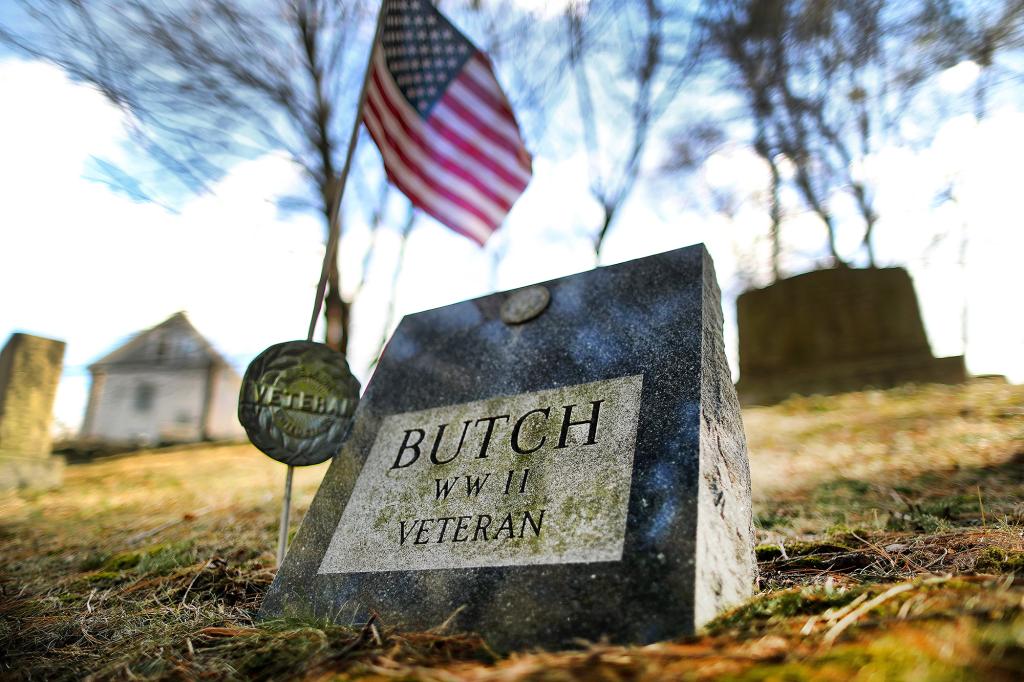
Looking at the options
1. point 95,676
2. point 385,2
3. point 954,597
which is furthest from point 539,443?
point 385,2

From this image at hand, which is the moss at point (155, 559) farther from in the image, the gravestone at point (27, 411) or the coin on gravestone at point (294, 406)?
the gravestone at point (27, 411)

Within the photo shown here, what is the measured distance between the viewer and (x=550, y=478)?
1870mm

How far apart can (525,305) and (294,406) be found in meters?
0.99

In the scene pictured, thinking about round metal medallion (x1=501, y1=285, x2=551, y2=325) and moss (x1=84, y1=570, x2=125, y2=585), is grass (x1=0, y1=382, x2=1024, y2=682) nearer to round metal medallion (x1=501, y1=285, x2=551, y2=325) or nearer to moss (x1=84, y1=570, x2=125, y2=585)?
moss (x1=84, y1=570, x2=125, y2=585)

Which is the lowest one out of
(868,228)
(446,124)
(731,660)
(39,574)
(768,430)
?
(39,574)

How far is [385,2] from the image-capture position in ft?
A: 12.1

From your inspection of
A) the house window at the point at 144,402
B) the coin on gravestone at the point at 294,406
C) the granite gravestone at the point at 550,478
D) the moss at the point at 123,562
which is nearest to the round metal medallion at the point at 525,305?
the granite gravestone at the point at 550,478

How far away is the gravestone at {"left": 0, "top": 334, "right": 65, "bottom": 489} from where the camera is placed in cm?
662

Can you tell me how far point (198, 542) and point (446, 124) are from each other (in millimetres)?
2653

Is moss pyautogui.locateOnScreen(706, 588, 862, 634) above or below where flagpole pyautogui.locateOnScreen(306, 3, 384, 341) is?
below

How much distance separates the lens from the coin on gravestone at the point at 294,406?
2541mm

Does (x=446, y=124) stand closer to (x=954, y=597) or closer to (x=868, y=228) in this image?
(x=954, y=597)

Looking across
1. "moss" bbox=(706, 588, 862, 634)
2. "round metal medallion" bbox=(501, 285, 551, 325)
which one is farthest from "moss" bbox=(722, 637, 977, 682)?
"round metal medallion" bbox=(501, 285, 551, 325)

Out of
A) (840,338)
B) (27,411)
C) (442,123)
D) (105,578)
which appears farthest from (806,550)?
(27,411)
